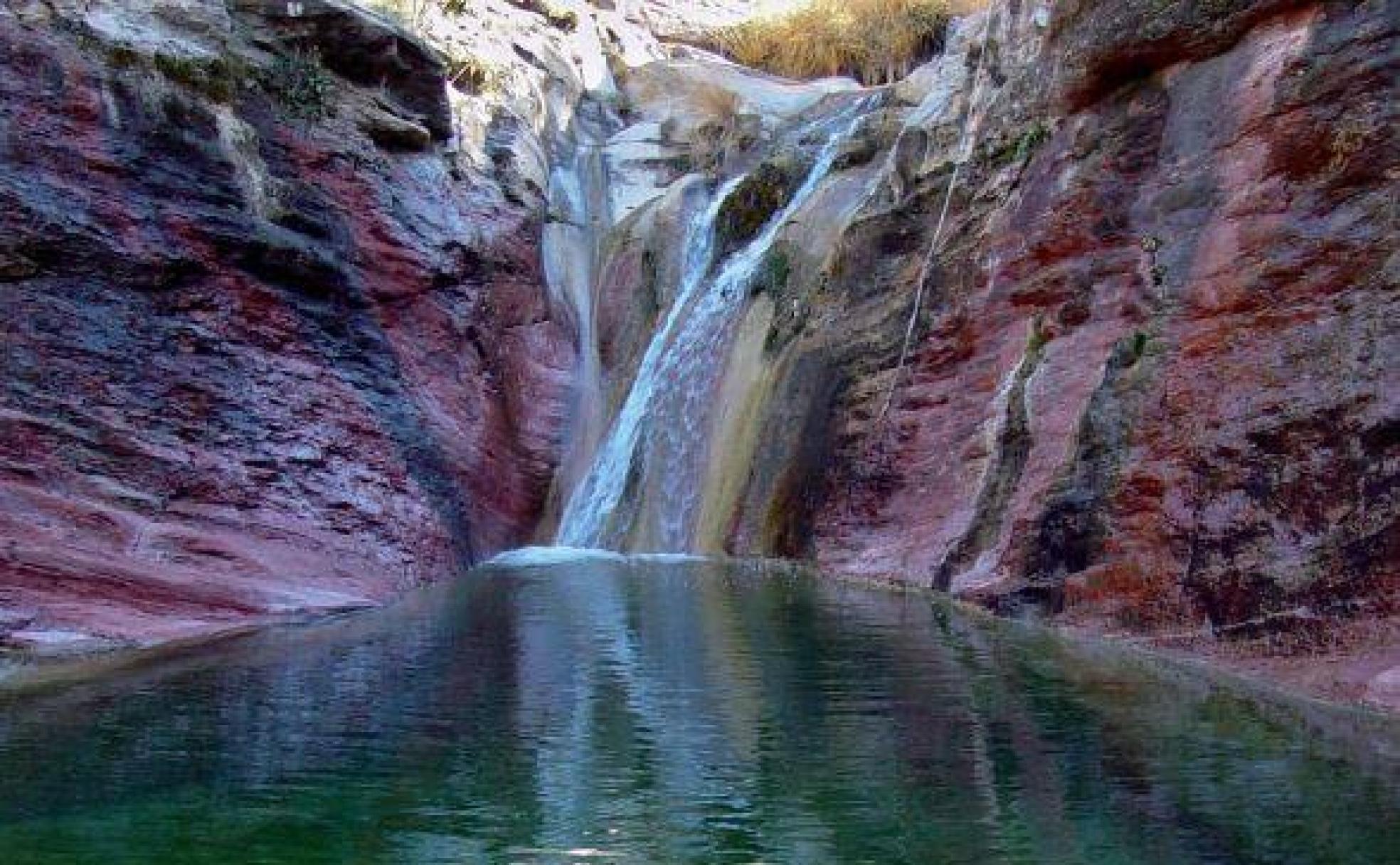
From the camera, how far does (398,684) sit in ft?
29.0

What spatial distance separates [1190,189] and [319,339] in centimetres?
1083

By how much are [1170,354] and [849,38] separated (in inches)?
1076

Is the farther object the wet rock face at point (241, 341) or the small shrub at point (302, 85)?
the small shrub at point (302, 85)

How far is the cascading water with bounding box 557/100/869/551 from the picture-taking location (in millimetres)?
20641

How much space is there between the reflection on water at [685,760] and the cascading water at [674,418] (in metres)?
9.90

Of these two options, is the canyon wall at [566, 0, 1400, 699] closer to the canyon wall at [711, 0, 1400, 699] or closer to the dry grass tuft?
the canyon wall at [711, 0, 1400, 699]

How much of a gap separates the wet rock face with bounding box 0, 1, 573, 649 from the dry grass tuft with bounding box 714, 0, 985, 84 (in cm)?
1622

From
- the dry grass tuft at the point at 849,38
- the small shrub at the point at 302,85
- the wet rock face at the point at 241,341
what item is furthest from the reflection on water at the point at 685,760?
the dry grass tuft at the point at 849,38

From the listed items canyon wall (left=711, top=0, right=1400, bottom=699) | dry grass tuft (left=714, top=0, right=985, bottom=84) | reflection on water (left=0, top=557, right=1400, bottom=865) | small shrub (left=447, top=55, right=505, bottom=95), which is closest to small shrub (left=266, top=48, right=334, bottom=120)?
small shrub (left=447, top=55, right=505, bottom=95)

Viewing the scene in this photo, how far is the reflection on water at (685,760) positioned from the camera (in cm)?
525

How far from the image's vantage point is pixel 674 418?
21.4m

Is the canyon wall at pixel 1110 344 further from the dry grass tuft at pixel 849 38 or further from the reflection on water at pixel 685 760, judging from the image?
the dry grass tuft at pixel 849 38

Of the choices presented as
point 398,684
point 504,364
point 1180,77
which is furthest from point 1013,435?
point 504,364

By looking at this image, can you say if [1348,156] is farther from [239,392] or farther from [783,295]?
[239,392]
